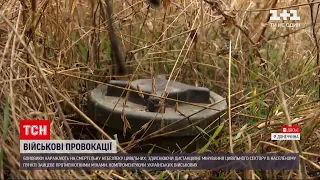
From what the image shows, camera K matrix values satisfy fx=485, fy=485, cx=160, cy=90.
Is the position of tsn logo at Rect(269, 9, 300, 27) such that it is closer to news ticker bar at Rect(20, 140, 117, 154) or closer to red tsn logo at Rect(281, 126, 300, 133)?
red tsn logo at Rect(281, 126, 300, 133)

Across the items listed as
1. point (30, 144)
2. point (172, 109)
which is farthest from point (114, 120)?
point (30, 144)

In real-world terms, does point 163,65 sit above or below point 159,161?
above

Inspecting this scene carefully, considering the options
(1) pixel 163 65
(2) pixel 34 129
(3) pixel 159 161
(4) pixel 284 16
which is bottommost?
(3) pixel 159 161

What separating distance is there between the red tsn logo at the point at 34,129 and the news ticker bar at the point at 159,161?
0.14 feet

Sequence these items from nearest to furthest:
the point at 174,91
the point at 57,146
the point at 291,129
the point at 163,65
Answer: the point at 57,146 < the point at 291,129 < the point at 174,91 < the point at 163,65

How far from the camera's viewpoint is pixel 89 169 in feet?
3.61
